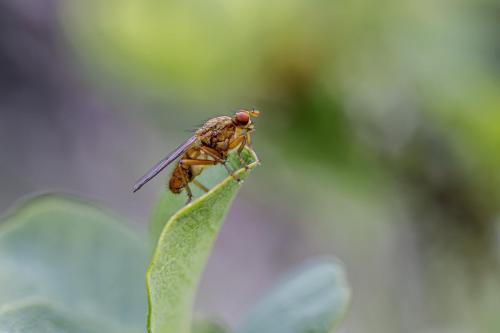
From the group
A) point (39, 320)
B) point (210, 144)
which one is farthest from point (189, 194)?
point (210, 144)

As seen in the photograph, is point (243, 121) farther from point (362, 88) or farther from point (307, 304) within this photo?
point (307, 304)

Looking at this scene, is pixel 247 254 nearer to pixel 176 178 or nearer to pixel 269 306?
pixel 176 178

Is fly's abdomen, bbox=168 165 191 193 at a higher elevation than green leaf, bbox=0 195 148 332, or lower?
higher

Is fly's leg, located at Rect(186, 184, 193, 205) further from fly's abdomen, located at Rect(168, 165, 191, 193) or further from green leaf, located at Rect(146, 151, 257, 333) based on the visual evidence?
green leaf, located at Rect(146, 151, 257, 333)

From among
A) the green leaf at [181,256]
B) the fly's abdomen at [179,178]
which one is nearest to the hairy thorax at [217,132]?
the fly's abdomen at [179,178]

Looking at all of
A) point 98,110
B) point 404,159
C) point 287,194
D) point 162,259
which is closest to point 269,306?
point 162,259

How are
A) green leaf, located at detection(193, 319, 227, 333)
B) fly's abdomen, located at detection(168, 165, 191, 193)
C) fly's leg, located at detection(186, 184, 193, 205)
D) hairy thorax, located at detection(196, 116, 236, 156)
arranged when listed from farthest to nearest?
hairy thorax, located at detection(196, 116, 236, 156) → fly's abdomen, located at detection(168, 165, 191, 193) → fly's leg, located at detection(186, 184, 193, 205) → green leaf, located at detection(193, 319, 227, 333)

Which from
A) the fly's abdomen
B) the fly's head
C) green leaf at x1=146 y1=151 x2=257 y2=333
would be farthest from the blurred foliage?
green leaf at x1=146 y1=151 x2=257 y2=333
